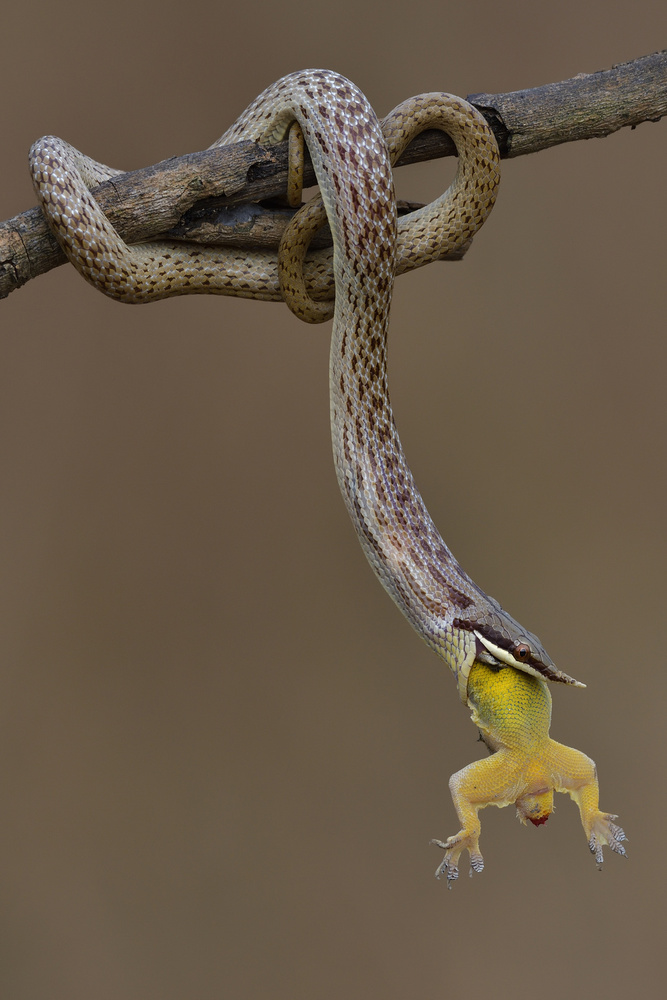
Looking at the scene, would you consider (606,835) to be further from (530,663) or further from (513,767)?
(530,663)

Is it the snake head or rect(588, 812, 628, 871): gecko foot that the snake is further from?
rect(588, 812, 628, 871): gecko foot

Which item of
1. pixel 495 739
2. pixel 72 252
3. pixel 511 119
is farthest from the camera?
pixel 511 119

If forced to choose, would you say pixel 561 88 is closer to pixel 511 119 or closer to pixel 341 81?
pixel 511 119

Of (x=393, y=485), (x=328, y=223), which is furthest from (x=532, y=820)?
(x=328, y=223)

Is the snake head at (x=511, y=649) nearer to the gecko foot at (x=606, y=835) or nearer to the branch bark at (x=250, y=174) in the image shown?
the gecko foot at (x=606, y=835)

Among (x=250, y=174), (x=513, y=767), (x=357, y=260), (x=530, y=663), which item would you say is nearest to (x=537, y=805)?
(x=513, y=767)

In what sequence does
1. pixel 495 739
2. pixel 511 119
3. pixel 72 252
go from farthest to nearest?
pixel 511 119
pixel 72 252
pixel 495 739

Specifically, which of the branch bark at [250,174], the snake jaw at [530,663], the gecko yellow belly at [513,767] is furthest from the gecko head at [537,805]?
the branch bark at [250,174]
